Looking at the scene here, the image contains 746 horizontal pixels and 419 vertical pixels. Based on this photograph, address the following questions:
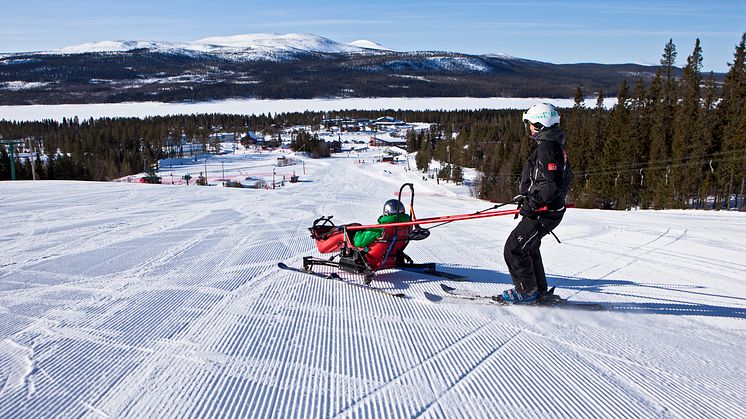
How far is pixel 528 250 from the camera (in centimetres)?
447

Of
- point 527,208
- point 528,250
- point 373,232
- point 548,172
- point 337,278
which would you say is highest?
point 548,172

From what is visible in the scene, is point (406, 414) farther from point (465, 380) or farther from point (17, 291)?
point (17, 291)

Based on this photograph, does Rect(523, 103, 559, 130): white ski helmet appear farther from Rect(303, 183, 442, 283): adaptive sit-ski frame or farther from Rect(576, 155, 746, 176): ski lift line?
Rect(576, 155, 746, 176): ski lift line

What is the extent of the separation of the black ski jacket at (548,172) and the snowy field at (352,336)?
1.11 metres

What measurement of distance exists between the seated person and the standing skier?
1383 mm

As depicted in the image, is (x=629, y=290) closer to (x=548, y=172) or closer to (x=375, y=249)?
(x=548, y=172)

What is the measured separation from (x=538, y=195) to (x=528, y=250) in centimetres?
58

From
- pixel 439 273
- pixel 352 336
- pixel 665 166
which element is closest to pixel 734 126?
pixel 665 166

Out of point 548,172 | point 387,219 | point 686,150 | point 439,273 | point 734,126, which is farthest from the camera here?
point 686,150

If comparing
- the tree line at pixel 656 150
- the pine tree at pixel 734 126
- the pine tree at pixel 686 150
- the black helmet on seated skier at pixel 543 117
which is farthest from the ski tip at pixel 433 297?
the pine tree at pixel 686 150

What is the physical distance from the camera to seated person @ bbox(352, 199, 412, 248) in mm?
5504

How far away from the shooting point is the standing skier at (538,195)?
13.6 ft

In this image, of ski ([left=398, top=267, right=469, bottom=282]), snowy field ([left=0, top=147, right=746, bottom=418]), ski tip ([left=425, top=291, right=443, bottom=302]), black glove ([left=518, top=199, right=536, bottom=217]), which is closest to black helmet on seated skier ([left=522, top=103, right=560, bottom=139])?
black glove ([left=518, top=199, right=536, bottom=217])

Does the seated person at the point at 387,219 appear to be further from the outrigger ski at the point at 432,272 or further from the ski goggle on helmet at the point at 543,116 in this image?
the ski goggle on helmet at the point at 543,116
